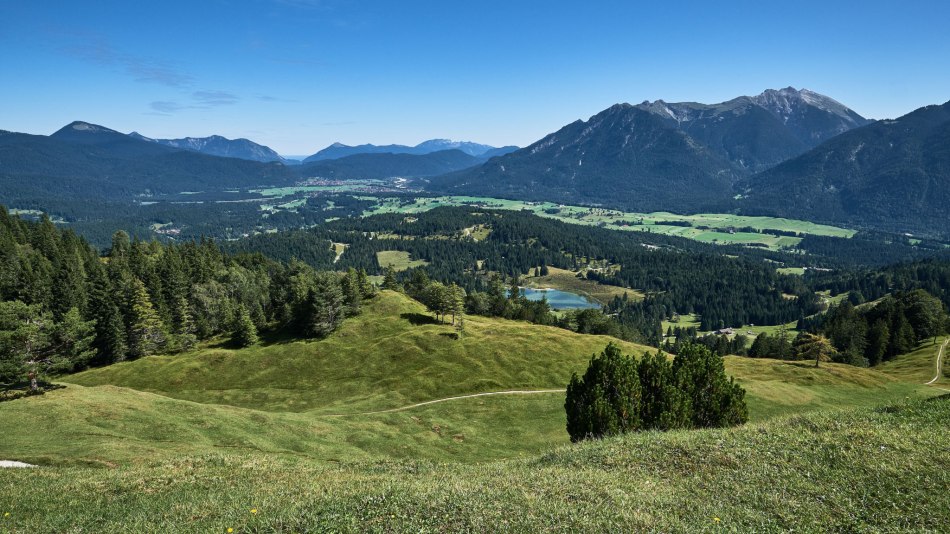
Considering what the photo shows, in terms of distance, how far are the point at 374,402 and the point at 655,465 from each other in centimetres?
6951

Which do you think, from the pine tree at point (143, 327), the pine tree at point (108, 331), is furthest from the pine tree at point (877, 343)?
the pine tree at point (108, 331)

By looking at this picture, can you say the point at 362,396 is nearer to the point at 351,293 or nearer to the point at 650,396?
the point at 351,293

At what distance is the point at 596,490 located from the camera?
22703 millimetres

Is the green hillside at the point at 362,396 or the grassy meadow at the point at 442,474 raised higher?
the grassy meadow at the point at 442,474

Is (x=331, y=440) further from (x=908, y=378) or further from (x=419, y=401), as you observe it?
(x=908, y=378)

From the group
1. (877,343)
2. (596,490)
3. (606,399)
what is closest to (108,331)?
(606,399)

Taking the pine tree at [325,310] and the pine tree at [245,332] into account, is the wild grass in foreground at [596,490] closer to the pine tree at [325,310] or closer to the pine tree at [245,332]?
the pine tree at [325,310]

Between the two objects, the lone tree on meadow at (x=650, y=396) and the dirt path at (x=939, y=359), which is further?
the dirt path at (x=939, y=359)

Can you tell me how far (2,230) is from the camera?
145 m

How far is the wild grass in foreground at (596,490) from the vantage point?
19.3m

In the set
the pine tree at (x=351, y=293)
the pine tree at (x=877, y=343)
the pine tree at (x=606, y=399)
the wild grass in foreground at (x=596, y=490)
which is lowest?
the pine tree at (x=877, y=343)

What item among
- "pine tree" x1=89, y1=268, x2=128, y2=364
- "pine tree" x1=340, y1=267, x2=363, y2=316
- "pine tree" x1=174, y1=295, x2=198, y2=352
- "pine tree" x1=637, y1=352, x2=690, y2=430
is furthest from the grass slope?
"pine tree" x1=637, y1=352, x2=690, y2=430

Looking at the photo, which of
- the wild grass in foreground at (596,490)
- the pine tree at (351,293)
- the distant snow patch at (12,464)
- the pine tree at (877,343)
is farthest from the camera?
the pine tree at (877,343)

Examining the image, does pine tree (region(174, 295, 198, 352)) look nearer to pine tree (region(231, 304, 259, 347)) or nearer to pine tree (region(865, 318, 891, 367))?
pine tree (region(231, 304, 259, 347))
